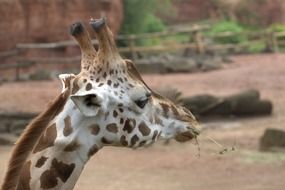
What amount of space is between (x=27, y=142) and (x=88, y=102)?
33 cm

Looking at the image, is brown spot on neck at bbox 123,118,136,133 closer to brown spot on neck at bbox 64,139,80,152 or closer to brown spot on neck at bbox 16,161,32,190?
brown spot on neck at bbox 64,139,80,152

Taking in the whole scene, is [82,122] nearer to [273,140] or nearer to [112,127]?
[112,127]

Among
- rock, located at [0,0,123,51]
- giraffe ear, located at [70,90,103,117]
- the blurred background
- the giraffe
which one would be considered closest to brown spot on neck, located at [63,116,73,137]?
the giraffe

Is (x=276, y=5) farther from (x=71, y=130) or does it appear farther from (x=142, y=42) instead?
(x=71, y=130)

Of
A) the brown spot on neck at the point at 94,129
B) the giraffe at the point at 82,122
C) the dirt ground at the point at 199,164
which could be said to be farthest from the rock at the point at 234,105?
the brown spot on neck at the point at 94,129

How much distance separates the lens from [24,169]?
3037 mm

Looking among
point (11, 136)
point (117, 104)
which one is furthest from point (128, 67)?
point (11, 136)

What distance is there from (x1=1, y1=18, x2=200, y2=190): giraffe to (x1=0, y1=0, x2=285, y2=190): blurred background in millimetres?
764

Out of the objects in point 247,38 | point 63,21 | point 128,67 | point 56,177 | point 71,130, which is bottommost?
point 247,38

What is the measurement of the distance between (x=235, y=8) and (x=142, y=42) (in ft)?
40.1

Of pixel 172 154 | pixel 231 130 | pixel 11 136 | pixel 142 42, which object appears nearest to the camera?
pixel 172 154

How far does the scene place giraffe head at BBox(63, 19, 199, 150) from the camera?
3039mm

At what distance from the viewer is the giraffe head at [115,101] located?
3.04m

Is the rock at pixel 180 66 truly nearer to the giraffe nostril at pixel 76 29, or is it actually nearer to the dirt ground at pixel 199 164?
the dirt ground at pixel 199 164
